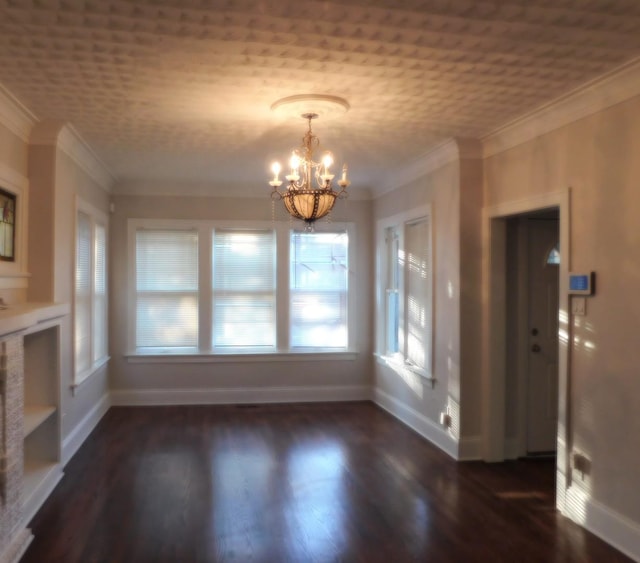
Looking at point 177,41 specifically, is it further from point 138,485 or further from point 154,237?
point 154,237

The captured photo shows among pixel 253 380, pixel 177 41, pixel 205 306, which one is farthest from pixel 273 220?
pixel 177 41

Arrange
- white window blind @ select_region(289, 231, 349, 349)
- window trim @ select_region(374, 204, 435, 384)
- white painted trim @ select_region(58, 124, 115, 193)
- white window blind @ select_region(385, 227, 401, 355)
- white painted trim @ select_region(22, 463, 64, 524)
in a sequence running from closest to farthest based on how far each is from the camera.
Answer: white painted trim @ select_region(22, 463, 64, 524)
white painted trim @ select_region(58, 124, 115, 193)
window trim @ select_region(374, 204, 435, 384)
white window blind @ select_region(385, 227, 401, 355)
white window blind @ select_region(289, 231, 349, 349)

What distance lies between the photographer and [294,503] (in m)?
3.62

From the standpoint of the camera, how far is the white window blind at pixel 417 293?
206 inches

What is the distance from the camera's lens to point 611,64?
293 centimetres

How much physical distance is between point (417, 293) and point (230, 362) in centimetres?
243

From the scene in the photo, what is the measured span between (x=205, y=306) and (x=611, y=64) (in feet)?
15.8

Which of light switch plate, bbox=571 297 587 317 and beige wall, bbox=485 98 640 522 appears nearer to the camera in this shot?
beige wall, bbox=485 98 640 522

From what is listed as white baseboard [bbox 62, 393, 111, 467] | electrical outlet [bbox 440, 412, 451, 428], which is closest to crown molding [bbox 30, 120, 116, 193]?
white baseboard [bbox 62, 393, 111, 467]

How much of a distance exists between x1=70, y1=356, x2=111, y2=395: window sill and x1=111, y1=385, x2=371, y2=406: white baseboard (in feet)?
1.89

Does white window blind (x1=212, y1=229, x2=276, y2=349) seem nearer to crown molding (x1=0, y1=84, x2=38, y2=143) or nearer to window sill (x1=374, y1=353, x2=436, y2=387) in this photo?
window sill (x1=374, y1=353, x2=436, y2=387)

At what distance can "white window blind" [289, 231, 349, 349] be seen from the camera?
6699mm

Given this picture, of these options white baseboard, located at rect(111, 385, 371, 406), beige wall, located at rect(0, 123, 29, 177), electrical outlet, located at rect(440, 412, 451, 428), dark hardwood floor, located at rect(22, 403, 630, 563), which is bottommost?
dark hardwood floor, located at rect(22, 403, 630, 563)

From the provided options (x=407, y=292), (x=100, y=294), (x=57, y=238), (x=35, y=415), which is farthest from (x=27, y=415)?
(x=407, y=292)
